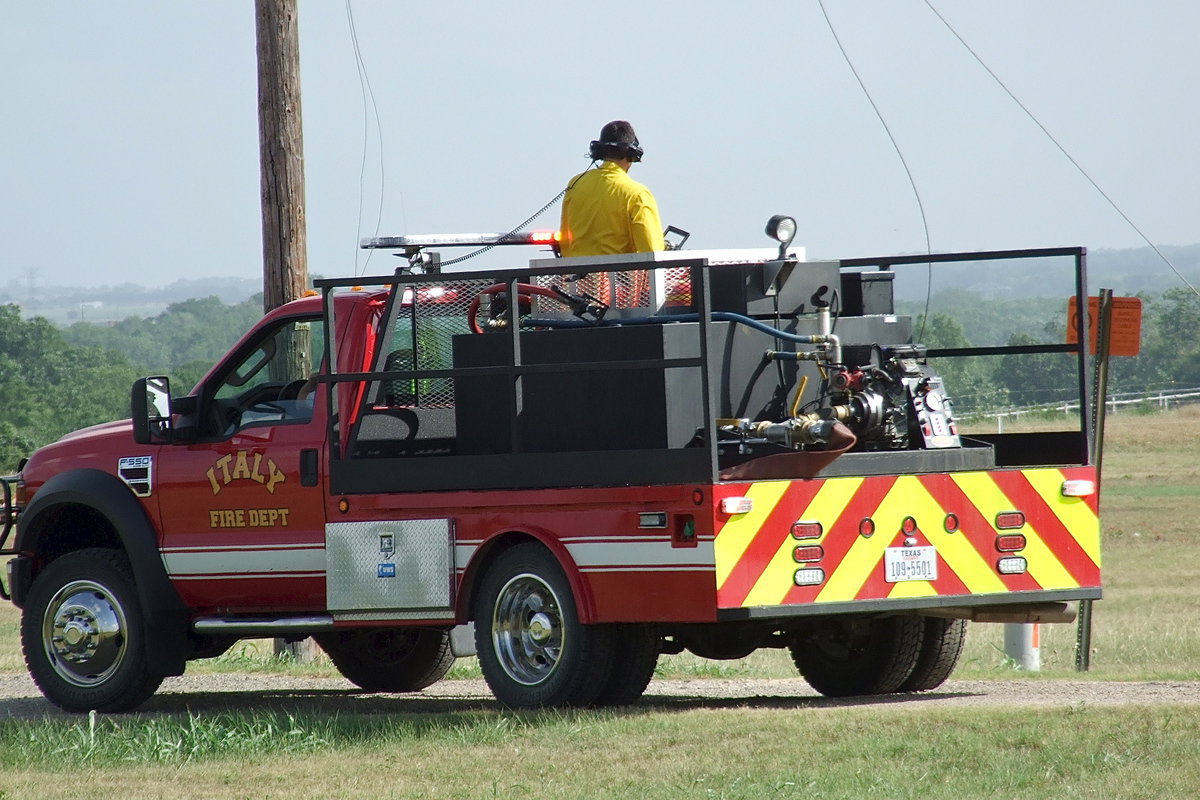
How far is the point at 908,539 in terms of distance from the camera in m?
9.02

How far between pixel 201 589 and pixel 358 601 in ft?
4.28

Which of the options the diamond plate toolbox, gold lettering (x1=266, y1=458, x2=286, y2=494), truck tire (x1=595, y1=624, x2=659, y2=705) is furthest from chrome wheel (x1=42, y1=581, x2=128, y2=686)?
truck tire (x1=595, y1=624, x2=659, y2=705)

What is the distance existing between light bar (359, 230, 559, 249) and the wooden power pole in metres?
3.30

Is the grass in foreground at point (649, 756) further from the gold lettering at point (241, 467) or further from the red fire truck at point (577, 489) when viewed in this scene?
the gold lettering at point (241, 467)

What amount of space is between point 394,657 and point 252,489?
6.61 feet

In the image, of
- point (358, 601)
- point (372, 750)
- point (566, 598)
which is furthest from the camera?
point (358, 601)

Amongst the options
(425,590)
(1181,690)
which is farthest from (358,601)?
(1181,690)

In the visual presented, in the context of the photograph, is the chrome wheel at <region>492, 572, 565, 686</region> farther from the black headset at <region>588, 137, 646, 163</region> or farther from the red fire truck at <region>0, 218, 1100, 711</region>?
the black headset at <region>588, 137, 646, 163</region>

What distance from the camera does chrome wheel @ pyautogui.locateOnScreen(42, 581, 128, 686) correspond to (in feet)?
35.0

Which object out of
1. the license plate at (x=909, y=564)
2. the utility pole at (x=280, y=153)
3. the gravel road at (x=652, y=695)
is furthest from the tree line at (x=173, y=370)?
the license plate at (x=909, y=564)

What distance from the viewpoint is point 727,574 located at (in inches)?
333

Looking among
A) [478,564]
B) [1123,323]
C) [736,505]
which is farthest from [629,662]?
[1123,323]

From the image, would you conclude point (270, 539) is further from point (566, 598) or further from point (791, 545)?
point (791, 545)

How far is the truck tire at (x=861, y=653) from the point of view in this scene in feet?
33.0
